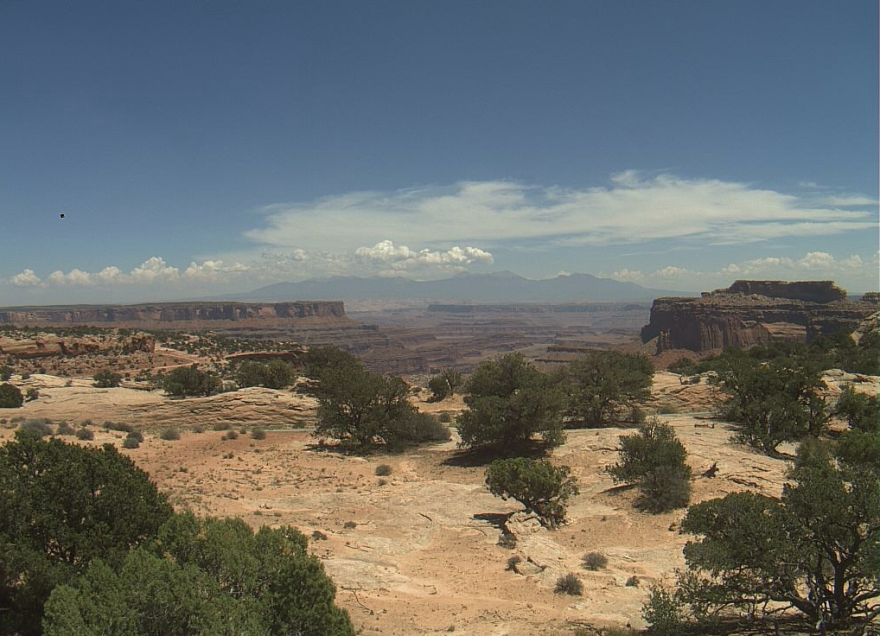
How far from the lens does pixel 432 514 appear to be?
18062mm

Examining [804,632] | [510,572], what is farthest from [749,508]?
[510,572]

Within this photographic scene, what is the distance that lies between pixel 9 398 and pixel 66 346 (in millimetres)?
22959

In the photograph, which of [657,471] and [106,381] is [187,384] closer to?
[106,381]

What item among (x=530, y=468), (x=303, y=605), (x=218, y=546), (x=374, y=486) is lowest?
(x=374, y=486)

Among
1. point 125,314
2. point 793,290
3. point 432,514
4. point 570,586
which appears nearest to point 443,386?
point 432,514

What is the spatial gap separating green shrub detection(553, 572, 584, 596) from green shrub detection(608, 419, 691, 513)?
20.8ft

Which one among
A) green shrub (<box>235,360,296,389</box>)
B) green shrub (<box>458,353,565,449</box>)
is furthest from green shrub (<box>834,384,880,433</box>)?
green shrub (<box>235,360,296,389</box>)

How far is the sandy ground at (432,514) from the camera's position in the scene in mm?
11062

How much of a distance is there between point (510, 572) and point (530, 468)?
4.93 metres

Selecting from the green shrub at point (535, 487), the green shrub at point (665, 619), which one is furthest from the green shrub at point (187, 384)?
the green shrub at point (665, 619)

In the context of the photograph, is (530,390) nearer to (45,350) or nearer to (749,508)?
(749,508)

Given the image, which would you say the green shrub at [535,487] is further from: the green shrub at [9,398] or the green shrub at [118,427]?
the green shrub at [9,398]

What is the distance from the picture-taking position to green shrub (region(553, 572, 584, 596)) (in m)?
11.6

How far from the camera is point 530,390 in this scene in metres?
26.5
